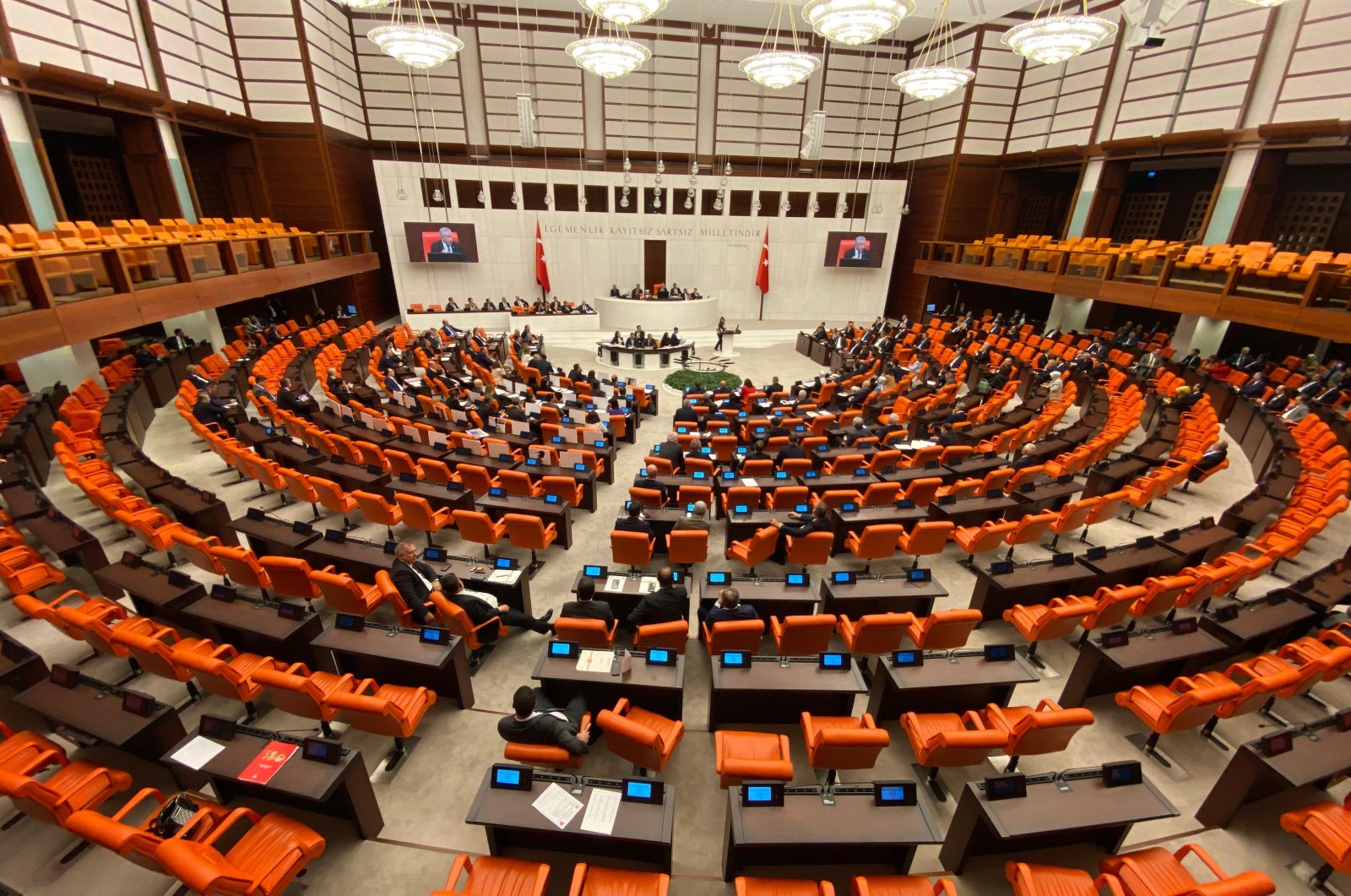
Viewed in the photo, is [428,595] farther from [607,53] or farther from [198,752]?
[607,53]

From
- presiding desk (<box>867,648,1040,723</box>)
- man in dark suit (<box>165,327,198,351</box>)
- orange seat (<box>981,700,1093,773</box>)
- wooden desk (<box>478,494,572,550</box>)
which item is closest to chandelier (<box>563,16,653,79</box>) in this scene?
wooden desk (<box>478,494,572,550</box>)

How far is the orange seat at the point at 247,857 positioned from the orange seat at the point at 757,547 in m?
4.87

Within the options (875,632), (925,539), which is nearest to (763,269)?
(925,539)

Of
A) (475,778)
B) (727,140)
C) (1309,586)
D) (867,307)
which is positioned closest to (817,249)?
(867,307)

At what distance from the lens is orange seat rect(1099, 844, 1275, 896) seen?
2.89 meters

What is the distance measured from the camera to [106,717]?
4141 millimetres

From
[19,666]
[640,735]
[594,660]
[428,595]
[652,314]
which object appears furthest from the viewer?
[652,314]

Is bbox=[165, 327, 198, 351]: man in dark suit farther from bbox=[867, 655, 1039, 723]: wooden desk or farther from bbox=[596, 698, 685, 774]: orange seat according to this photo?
bbox=[867, 655, 1039, 723]: wooden desk

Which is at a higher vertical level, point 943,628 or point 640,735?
point 640,735

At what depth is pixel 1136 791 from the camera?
372cm

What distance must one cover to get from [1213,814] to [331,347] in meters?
19.9

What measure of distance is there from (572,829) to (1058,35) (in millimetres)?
13979

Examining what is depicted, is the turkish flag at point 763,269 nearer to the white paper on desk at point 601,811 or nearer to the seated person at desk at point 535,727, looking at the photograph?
the seated person at desk at point 535,727

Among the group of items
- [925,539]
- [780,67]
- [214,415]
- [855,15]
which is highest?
[780,67]
